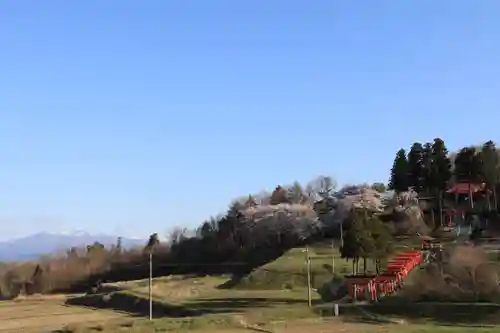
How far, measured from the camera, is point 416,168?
202ft

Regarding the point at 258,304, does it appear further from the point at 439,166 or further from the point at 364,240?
the point at 439,166

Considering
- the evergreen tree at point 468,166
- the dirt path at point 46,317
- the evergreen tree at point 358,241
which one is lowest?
the dirt path at point 46,317

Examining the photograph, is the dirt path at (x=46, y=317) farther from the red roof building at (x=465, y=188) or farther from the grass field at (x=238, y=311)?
the red roof building at (x=465, y=188)

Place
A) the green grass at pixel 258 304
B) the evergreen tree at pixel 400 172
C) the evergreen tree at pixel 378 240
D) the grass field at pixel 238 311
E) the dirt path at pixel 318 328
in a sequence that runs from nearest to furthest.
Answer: the dirt path at pixel 318 328
the grass field at pixel 238 311
the green grass at pixel 258 304
the evergreen tree at pixel 378 240
the evergreen tree at pixel 400 172

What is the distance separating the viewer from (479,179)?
188 feet

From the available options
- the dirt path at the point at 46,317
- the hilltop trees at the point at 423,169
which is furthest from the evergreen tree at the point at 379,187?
the dirt path at the point at 46,317

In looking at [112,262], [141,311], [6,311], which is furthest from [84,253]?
[141,311]

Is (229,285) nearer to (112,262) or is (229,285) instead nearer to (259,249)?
(259,249)

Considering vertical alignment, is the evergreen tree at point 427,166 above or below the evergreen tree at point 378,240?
above

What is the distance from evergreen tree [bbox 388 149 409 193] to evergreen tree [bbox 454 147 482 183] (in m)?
5.20

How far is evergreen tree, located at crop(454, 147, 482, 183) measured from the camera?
56094 millimetres

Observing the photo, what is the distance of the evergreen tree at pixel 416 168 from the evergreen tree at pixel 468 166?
10.6 ft

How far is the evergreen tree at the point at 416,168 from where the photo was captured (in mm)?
60188

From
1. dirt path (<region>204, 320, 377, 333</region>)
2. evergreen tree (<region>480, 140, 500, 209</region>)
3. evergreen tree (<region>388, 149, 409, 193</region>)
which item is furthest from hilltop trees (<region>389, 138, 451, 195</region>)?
dirt path (<region>204, 320, 377, 333</region>)
